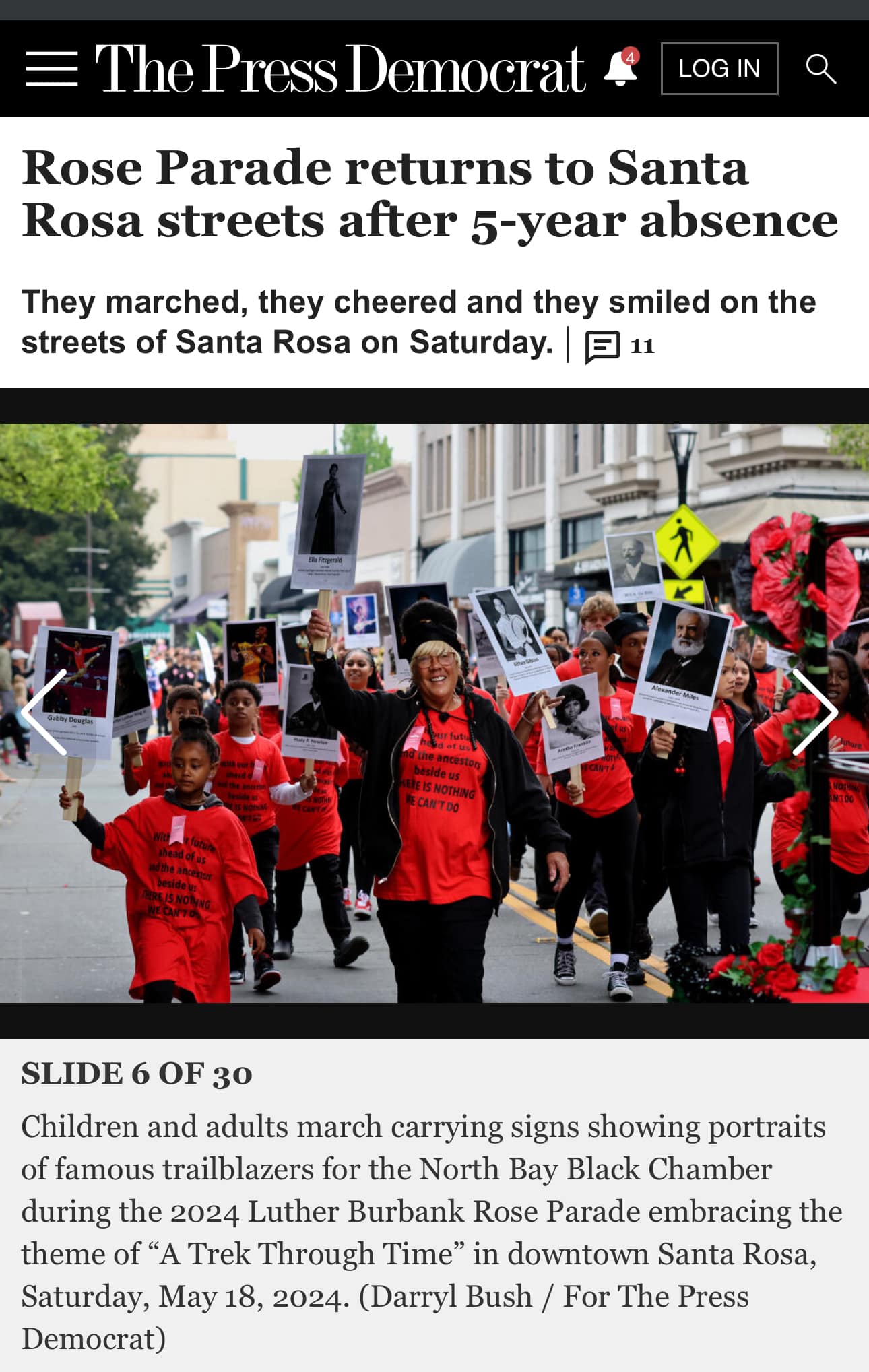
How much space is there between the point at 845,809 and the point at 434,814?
3.03m

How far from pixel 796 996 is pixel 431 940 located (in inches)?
52.4

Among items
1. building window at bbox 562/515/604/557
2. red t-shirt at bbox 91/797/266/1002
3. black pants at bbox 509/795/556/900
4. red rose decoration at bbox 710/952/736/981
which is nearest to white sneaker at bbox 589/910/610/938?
black pants at bbox 509/795/556/900

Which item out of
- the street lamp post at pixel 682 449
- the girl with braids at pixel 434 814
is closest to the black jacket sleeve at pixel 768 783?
the girl with braids at pixel 434 814

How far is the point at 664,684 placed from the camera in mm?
6656

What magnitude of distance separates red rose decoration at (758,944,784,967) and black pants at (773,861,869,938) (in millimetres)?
369

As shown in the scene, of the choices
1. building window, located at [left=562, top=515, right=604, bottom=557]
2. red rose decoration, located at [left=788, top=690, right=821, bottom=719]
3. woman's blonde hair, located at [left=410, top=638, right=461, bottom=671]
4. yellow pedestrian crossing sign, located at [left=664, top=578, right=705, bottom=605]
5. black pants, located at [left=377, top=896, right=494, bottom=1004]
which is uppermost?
building window, located at [left=562, top=515, right=604, bottom=557]

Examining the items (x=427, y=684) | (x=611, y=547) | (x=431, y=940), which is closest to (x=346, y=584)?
(x=427, y=684)

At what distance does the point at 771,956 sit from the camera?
248 inches

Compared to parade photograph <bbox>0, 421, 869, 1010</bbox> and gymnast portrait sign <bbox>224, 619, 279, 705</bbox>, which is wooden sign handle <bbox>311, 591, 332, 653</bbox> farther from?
gymnast portrait sign <bbox>224, 619, 279, 705</bbox>

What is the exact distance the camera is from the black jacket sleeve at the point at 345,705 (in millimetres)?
5684

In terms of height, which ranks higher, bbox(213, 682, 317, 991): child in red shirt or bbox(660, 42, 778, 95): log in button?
bbox(660, 42, 778, 95): log in button

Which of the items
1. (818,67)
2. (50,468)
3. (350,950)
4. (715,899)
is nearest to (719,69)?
(818,67)

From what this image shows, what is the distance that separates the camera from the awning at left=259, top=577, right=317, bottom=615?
6644 cm
